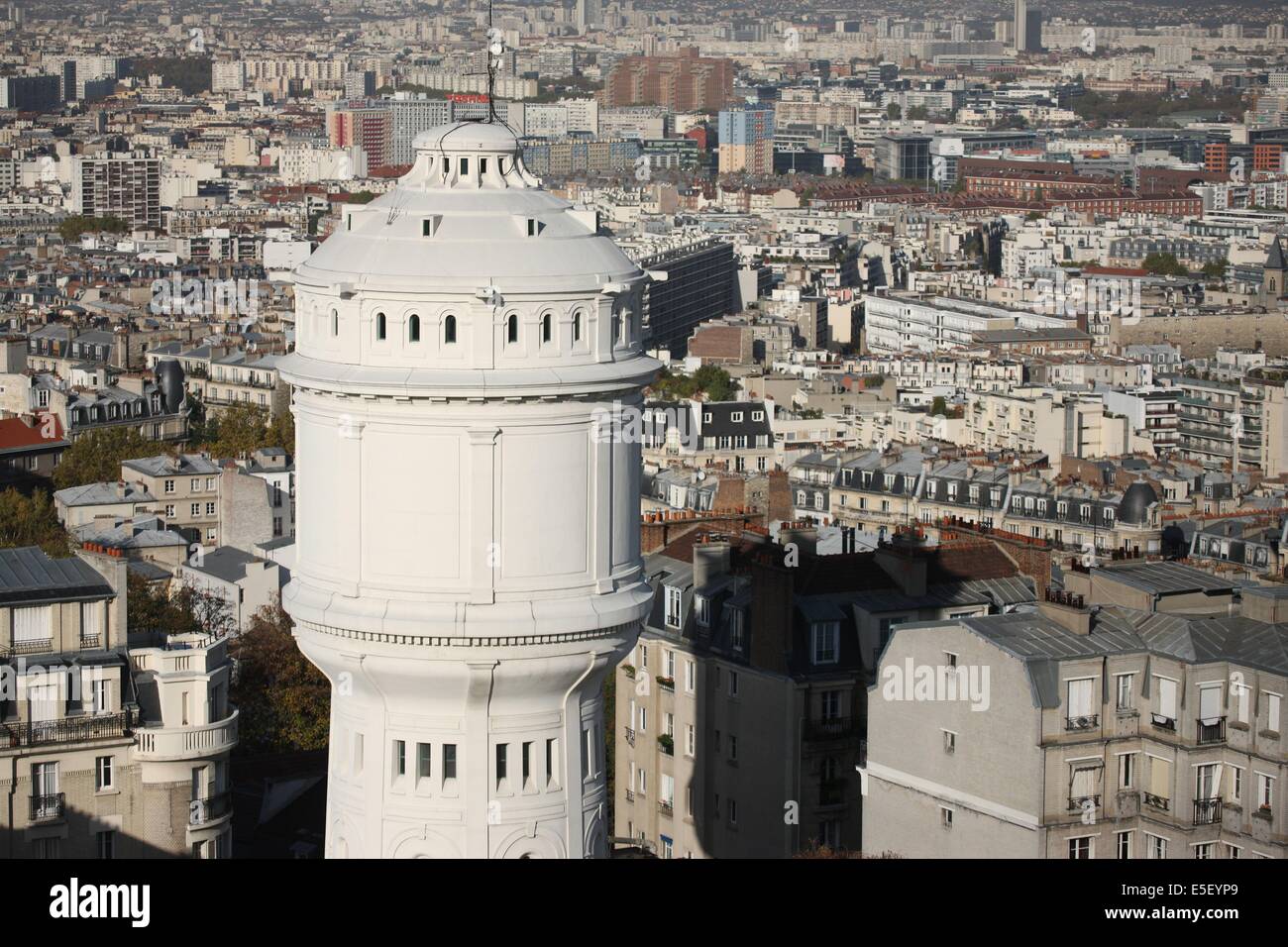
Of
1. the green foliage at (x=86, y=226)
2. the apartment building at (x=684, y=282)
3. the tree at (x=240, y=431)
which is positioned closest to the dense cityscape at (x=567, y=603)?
the tree at (x=240, y=431)

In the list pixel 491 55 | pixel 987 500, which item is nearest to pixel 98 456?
pixel 987 500

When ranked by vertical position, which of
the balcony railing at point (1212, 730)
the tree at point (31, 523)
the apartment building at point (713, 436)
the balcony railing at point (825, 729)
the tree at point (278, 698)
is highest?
the balcony railing at point (1212, 730)

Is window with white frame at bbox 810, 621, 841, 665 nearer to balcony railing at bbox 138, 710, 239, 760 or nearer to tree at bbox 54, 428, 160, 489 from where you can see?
balcony railing at bbox 138, 710, 239, 760

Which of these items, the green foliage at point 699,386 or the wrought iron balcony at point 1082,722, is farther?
the green foliage at point 699,386

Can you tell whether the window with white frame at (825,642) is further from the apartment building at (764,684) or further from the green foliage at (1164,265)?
the green foliage at (1164,265)

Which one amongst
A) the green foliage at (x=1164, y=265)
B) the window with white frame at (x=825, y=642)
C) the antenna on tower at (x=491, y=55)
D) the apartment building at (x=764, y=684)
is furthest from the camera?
the green foliage at (x=1164, y=265)

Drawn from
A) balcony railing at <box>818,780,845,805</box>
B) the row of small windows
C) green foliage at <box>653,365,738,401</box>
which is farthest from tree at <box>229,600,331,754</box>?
green foliage at <box>653,365,738,401</box>
